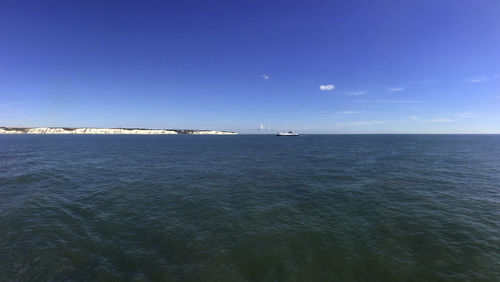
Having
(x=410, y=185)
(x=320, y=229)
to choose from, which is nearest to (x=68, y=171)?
(x=320, y=229)

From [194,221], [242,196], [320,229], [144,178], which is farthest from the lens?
[144,178]

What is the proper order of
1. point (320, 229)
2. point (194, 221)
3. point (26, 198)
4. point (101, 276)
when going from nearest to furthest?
point (101, 276) < point (320, 229) < point (194, 221) < point (26, 198)

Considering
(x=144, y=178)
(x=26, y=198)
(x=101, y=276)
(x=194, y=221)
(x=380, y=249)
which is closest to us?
(x=101, y=276)

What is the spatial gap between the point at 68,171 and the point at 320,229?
150 ft

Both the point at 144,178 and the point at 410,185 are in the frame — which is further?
the point at 144,178

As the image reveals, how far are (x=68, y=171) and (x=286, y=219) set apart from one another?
4277cm

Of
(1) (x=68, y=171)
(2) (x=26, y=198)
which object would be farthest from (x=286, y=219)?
(1) (x=68, y=171)

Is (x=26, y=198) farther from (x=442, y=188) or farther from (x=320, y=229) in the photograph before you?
(x=442, y=188)

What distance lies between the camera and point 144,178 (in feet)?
109

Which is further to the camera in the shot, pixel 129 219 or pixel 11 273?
pixel 129 219

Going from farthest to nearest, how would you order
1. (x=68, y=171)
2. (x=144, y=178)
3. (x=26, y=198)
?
(x=68, y=171)
(x=144, y=178)
(x=26, y=198)

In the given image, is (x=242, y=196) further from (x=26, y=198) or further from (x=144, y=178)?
(x=26, y=198)

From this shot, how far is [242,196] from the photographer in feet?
80.6

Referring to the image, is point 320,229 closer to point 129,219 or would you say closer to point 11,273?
point 129,219
